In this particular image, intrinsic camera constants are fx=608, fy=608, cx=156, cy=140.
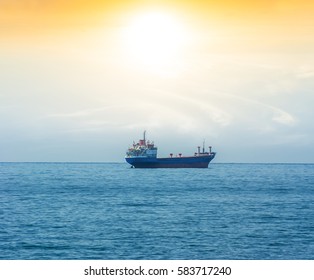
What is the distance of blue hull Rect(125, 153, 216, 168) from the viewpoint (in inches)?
5064

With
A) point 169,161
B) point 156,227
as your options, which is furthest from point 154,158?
point 156,227

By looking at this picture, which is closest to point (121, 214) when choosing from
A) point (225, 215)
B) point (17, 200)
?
point (225, 215)

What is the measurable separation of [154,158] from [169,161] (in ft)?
17.4

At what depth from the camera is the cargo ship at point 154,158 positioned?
12688cm

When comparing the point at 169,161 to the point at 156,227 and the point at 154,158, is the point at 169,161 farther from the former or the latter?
the point at 156,227

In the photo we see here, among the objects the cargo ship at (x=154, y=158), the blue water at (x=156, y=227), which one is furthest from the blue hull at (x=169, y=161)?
the blue water at (x=156, y=227)

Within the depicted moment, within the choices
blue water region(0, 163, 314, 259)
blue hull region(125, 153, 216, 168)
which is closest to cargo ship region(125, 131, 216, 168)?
blue hull region(125, 153, 216, 168)

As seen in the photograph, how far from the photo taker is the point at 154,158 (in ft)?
419

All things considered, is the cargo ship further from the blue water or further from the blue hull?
the blue water

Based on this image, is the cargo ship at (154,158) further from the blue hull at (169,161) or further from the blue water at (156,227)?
the blue water at (156,227)

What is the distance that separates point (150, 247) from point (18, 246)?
7.04m

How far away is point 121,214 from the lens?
46188mm
